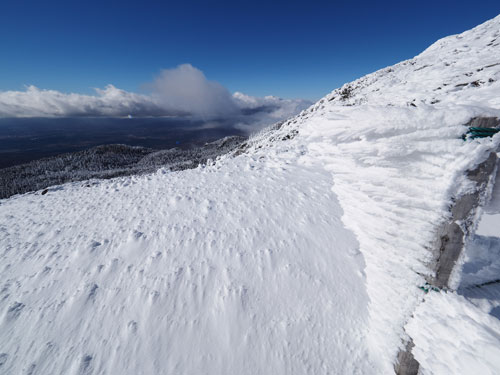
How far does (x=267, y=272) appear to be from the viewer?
158 inches

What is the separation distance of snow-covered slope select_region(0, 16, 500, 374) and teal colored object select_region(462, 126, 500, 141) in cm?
5

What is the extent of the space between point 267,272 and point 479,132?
11.9ft

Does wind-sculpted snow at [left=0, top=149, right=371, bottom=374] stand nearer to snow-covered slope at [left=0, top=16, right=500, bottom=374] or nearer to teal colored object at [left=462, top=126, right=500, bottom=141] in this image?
snow-covered slope at [left=0, top=16, right=500, bottom=374]

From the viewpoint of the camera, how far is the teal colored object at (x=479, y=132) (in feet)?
5.80

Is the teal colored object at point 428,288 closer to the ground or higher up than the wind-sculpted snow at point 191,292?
higher up

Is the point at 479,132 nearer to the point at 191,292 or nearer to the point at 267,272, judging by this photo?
the point at 267,272

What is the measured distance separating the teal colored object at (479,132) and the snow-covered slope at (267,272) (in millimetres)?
53

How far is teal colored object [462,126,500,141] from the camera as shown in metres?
1.77

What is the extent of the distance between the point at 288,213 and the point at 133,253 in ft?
13.6

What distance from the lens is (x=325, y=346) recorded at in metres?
3.02

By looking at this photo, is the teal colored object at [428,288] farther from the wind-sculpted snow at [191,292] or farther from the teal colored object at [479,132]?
the teal colored object at [479,132]

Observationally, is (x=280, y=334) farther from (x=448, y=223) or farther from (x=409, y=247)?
(x=448, y=223)

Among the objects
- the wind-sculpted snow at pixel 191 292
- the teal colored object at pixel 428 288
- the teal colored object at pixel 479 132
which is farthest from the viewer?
the wind-sculpted snow at pixel 191 292

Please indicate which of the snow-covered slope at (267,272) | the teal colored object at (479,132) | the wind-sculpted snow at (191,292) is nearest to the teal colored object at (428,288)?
the snow-covered slope at (267,272)
